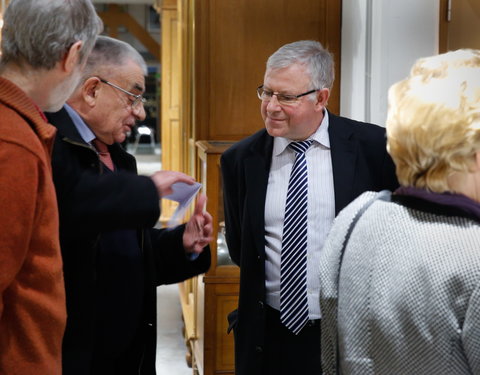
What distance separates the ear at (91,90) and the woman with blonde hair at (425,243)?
1.13 m

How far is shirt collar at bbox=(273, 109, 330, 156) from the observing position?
2822 mm

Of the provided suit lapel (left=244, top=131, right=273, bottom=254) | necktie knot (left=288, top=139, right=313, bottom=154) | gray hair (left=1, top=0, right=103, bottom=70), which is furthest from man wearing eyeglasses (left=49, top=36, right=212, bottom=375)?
necktie knot (left=288, top=139, right=313, bottom=154)

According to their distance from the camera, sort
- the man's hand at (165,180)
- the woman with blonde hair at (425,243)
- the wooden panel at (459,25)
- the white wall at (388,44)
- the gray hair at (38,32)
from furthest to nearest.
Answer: the white wall at (388,44) < the wooden panel at (459,25) < the man's hand at (165,180) < the gray hair at (38,32) < the woman with blonde hair at (425,243)

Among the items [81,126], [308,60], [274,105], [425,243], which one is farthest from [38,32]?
[308,60]

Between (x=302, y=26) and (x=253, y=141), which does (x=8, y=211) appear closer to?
(x=253, y=141)

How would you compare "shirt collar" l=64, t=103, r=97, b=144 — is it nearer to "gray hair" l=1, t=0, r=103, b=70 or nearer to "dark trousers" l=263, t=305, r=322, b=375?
"gray hair" l=1, t=0, r=103, b=70

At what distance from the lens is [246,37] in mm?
4254

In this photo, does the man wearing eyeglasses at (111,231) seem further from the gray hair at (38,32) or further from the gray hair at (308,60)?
the gray hair at (308,60)

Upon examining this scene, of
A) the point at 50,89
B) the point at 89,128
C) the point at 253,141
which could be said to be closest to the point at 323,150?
the point at 253,141

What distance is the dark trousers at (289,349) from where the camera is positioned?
2.72m

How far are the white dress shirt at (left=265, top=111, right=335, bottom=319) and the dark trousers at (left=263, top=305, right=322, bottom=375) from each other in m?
0.06

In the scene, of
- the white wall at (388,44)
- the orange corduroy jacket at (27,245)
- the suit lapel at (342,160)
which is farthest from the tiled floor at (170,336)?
the orange corduroy jacket at (27,245)

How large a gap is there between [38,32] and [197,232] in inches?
42.2

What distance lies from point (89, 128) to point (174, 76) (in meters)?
6.80
